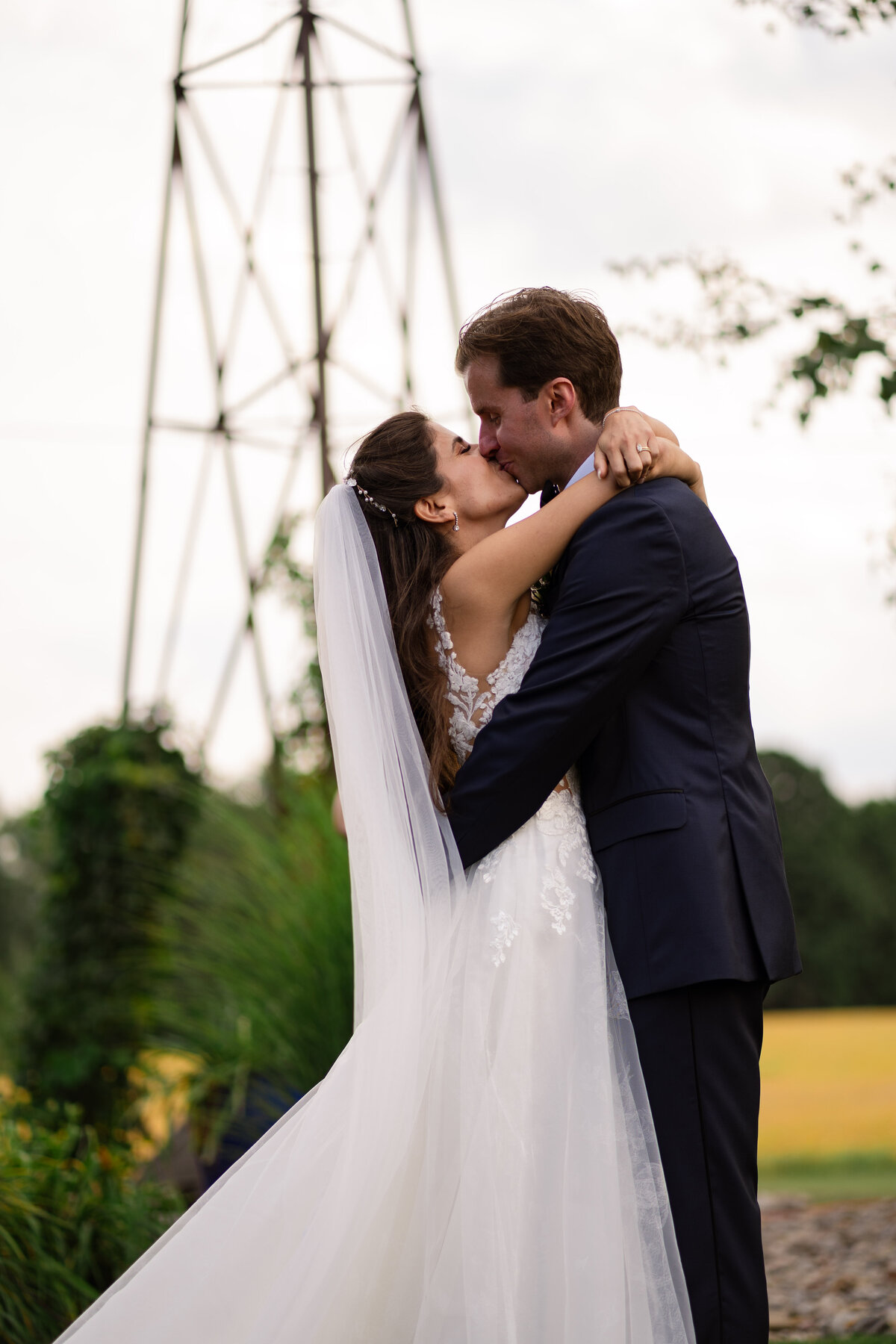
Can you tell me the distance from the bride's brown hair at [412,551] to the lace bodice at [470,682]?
0.6 inches

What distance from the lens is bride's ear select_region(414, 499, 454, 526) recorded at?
2.68 m

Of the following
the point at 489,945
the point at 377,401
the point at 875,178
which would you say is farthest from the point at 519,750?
the point at 377,401

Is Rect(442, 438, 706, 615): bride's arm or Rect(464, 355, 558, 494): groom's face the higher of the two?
Rect(464, 355, 558, 494): groom's face

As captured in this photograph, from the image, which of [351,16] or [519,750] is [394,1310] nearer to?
[519,750]

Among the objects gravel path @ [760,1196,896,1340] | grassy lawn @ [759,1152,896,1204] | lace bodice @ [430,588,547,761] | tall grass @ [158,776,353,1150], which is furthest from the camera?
grassy lawn @ [759,1152,896,1204]

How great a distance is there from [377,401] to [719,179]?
8.50 ft

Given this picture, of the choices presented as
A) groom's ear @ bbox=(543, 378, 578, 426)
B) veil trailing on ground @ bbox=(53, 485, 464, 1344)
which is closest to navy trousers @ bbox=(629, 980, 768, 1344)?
veil trailing on ground @ bbox=(53, 485, 464, 1344)

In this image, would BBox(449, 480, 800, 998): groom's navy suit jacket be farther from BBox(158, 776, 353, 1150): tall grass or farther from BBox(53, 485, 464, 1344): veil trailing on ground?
BBox(158, 776, 353, 1150): tall grass

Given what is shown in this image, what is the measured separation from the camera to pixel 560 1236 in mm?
2191

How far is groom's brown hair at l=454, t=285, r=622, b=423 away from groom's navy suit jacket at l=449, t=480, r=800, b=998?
0.41 m

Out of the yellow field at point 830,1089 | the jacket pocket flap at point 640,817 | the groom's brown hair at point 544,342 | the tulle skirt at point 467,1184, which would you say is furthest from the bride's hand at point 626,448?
the yellow field at point 830,1089

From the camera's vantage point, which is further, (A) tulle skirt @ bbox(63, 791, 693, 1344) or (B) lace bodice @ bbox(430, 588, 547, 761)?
(B) lace bodice @ bbox(430, 588, 547, 761)

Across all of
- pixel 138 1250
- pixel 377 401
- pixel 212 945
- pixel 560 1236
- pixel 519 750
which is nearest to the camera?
pixel 560 1236

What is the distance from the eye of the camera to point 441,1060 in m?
2.35
